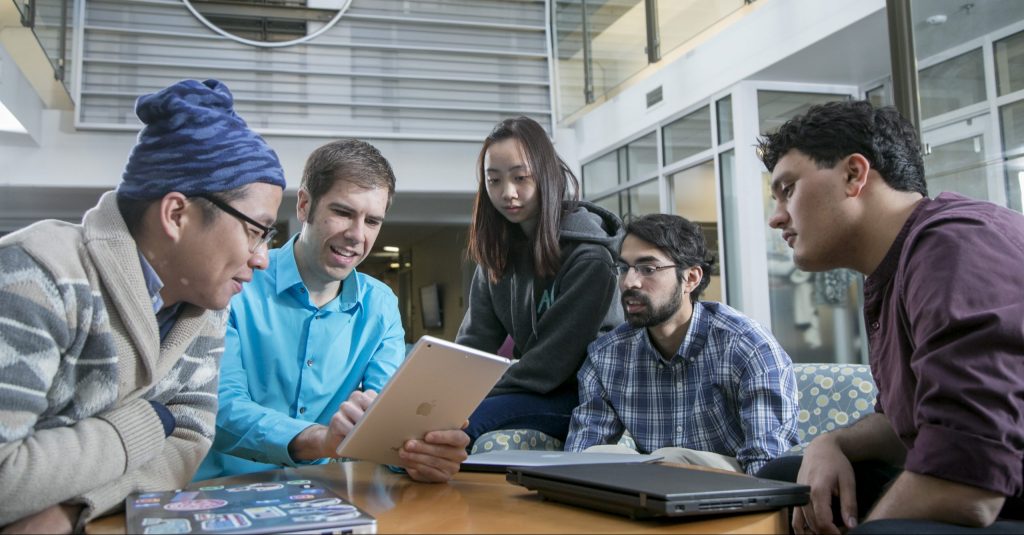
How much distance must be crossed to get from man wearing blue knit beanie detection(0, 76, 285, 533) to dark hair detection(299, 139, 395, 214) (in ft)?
2.01

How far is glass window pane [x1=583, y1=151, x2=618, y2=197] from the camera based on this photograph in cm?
778

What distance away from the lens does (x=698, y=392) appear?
8.67ft

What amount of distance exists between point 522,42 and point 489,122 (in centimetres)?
95

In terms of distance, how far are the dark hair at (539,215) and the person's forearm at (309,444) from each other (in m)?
1.24

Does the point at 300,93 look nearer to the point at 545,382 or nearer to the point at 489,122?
the point at 489,122

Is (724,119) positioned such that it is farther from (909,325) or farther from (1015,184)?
(909,325)

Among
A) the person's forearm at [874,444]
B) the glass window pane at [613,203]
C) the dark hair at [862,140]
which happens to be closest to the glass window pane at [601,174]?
the glass window pane at [613,203]

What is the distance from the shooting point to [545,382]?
2840 mm

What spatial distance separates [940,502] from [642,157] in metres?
6.25

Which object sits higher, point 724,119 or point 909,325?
point 724,119

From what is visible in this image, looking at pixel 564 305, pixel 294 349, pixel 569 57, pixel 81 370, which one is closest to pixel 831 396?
pixel 564 305

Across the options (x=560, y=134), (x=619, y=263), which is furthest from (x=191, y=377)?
(x=560, y=134)

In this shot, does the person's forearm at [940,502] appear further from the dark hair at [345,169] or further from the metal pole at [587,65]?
the metal pole at [587,65]

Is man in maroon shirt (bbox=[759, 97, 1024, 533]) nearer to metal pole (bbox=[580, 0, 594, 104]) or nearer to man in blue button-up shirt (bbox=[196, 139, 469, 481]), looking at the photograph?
man in blue button-up shirt (bbox=[196, 139, 469, 481])
